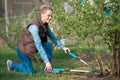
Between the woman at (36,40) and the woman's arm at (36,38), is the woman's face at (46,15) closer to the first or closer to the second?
the woman at (36,40)

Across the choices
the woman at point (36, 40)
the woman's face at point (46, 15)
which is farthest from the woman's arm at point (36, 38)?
the woman's face at point (46, 15)

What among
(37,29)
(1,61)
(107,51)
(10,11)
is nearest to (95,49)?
(107,51)

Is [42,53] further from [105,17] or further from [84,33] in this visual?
[105,17]

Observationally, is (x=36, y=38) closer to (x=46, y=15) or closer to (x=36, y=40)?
(x=36, y=40)

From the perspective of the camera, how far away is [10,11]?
62.7ft

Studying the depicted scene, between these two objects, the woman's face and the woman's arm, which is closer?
the woman's arm

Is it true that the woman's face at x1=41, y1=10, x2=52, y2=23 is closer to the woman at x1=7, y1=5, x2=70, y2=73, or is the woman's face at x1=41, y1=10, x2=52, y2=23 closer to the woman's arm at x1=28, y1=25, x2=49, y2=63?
the woman at x1=7, y1=5, x2=70, y2=73

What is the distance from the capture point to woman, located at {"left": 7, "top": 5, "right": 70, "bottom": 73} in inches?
283

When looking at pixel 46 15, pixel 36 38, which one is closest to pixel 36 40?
pixel 36 38

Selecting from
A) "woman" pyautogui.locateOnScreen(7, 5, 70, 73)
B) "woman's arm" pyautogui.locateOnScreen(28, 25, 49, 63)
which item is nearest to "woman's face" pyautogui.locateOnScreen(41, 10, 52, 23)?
"woman" pyautogui.locateOnScreen(7, 5, 70, 73)

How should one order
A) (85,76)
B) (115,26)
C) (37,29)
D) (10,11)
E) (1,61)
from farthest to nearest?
(10,11), (1,61), (85,76), (37,29), (115,26)

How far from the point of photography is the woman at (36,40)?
7.19m

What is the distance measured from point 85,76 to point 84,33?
4.15 ft

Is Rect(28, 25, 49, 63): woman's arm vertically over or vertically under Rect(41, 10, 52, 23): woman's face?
under
